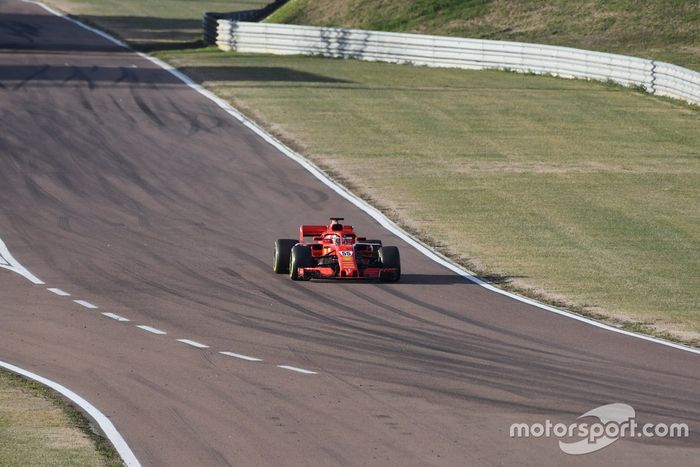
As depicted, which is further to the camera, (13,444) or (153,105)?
(153,105)

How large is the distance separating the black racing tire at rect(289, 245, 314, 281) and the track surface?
192 millimetres

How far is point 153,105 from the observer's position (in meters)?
37.8

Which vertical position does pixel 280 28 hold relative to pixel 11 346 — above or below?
above

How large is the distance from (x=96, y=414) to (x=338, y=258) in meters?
7.36

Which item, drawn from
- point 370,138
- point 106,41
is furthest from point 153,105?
point 106,41

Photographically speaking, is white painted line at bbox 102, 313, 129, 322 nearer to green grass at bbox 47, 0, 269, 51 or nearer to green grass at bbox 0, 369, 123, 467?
green grass at bbox 0, 369, 123, 467

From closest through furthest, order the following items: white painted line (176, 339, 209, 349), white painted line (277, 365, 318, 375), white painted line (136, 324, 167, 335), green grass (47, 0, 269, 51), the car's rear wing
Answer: white painted line (277, 365, 318, 375)
white painted line (176, 339, 209, 349)
white painted line (136, 324, 167, 335)
the car's rear wing
green grass (47, 0, 269, 51)

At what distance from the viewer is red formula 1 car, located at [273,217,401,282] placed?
785 inches

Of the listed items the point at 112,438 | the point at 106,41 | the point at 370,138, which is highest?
the point at 106,41

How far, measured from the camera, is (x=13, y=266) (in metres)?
20.8

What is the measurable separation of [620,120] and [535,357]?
2252 cm

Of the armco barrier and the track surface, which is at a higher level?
the armco barrier

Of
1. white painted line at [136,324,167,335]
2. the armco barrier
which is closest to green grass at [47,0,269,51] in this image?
the armco barrier

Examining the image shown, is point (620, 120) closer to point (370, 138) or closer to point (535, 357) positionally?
point (370, 138)
